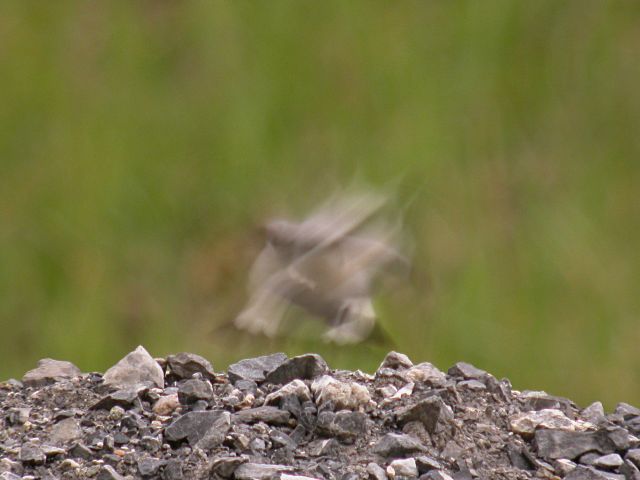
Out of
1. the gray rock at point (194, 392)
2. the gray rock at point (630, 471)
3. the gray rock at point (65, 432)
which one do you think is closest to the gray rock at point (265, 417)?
the gray rock at point (194, 392)

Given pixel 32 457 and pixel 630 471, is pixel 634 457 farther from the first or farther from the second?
pixel 32 457

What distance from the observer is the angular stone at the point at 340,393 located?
1623 mm

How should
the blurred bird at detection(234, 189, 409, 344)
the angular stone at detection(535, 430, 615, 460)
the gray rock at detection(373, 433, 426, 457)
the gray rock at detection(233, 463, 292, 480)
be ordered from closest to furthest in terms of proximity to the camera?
the gray rock at detection(233, 463, 292, 480) < the gray rock at detection(373, 433, 426, 457) < the angular stone at detection(535, 430, 615, 460) < the blurred bird at detection(234, 189, 409, 344)

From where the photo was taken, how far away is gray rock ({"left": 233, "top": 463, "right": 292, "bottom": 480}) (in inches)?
55.9

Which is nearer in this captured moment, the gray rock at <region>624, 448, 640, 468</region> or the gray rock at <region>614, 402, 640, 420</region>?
the gray rock at <region>624, 448, 640, 468</region>

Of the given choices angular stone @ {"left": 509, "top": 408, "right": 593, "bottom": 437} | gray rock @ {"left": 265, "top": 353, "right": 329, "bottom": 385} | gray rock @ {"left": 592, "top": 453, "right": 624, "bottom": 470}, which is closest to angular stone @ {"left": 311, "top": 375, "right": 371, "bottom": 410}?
gray rock @ {"left": 265, "top": 353, "right": 329, "bottom": 385}

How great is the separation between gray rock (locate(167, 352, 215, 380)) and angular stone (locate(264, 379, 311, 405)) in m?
0.21

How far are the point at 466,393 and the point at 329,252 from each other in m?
0.56

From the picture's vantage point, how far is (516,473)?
62.1 inches

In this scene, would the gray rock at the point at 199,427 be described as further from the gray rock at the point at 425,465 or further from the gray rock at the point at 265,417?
the gray rock at the point at 425,465

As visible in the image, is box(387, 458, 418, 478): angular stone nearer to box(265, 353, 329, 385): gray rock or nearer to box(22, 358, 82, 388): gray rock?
box(265, 353, 329, 385): gray rock

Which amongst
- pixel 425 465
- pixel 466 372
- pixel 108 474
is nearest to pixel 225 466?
pixel 108 474

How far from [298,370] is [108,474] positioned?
42 cm

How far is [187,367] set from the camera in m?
1.86
